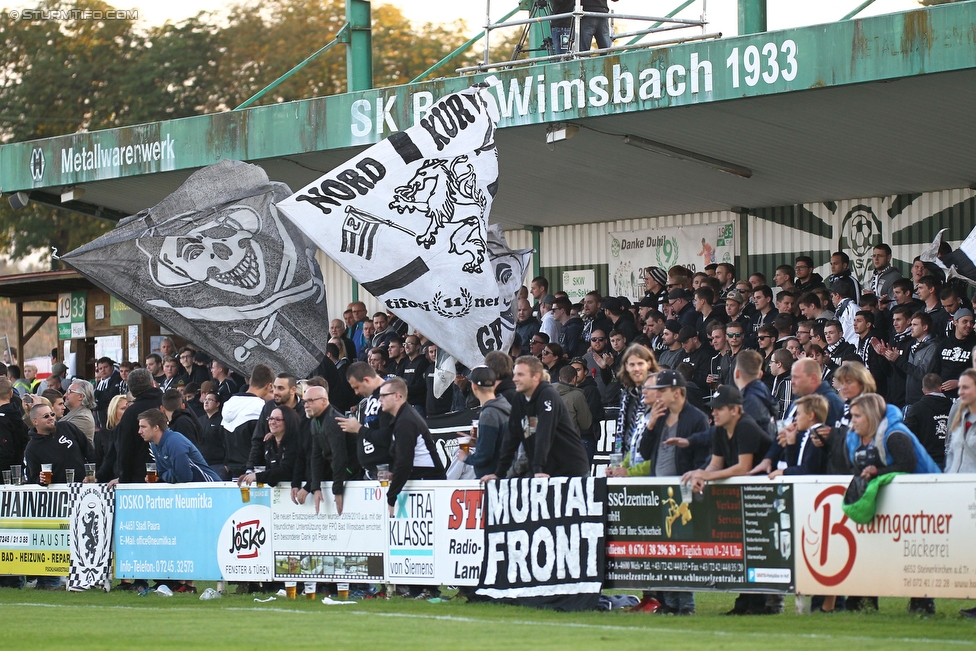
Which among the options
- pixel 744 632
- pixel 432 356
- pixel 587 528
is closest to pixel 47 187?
pixel 432 356

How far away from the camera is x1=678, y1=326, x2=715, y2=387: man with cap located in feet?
51.8

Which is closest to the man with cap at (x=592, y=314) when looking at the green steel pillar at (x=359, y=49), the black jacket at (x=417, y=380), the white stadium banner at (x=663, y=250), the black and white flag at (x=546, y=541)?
the black jacket at (x=417, y=380)

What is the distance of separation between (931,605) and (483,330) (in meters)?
4.85

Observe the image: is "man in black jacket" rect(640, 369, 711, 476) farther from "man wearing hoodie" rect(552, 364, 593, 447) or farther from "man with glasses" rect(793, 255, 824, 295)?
"man with glasses" rect(793, 255, 824, 295)

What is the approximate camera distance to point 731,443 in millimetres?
10367

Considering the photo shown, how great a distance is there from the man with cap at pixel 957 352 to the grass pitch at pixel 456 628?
3435 mm

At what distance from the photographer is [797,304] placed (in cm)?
1614

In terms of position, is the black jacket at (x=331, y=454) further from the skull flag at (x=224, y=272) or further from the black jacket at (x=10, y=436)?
the black jacket at (x=10, y=436)

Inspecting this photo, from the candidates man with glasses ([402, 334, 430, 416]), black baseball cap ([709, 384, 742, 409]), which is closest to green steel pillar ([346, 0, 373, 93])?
man with glasses ([402, 334, 430, 416])

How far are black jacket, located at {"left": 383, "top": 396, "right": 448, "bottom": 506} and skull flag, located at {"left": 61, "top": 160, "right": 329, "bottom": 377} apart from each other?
6.14 ft

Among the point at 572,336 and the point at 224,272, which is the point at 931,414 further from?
the point at 224,272

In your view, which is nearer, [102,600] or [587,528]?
[587,528]

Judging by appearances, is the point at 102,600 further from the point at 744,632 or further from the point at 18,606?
the point at 744,632

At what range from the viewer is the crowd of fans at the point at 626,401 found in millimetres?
10367
